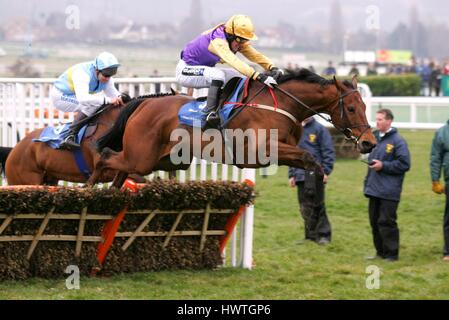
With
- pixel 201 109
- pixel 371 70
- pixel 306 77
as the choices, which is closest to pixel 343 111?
pixel 306 77

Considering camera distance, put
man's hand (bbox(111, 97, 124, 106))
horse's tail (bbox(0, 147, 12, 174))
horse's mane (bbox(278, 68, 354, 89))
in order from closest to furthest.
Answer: horse's mane (bbox(278, 68, 354, 89)) → man's hand (bbox(111, 97, 124, 106)) → horse's tail (bbox(0, 147, 12, 174))

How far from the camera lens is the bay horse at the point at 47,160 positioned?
843 cm

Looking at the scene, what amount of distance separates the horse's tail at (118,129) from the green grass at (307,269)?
1495mm

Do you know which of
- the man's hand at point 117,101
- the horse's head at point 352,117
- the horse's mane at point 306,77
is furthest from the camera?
the man's hand at point 117,101

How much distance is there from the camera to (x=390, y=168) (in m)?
8.50

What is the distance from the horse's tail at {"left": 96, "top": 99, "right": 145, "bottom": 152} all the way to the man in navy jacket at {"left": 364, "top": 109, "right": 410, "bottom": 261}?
2.44m

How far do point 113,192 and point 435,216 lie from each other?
5944 mm

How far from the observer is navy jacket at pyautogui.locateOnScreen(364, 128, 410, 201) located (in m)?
8.51

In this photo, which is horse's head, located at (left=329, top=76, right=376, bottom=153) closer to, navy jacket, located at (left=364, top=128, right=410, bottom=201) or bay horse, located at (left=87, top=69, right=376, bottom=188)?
bay horse, located at (left=87, top=69, right=376, bottom=188)

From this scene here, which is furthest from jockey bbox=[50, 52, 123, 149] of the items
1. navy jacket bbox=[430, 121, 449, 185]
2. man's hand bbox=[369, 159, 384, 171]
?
navy jacket bbox=[430, 121, 449, 185]

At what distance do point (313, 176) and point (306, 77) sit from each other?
216 cm

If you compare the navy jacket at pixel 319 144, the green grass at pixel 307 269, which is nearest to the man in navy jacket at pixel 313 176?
the navy jacket at pixel 319 144

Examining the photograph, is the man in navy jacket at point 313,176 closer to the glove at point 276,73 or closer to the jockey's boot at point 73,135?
the glove at point 276,73

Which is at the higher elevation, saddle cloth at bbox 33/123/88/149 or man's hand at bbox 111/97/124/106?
man's hand at bbox 111/97/124/106
